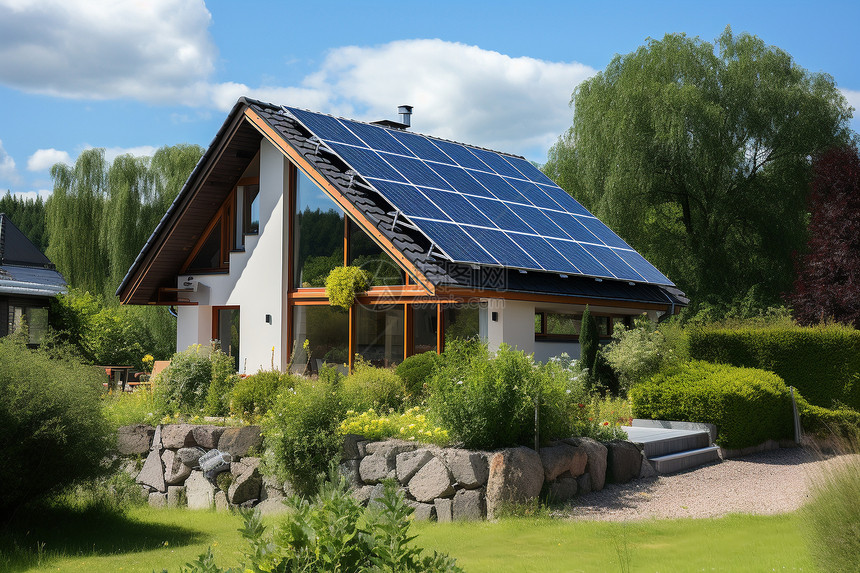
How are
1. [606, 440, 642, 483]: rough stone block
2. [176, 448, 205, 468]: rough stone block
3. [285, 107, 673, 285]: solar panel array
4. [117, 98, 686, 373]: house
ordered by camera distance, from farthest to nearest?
[285, 107, 673, 285]: solar panel array → [117, 98, 686, 373]: house → [176, 448, 205, 468]: rough stone block → [606, 440, 642, 483]: rough stone block

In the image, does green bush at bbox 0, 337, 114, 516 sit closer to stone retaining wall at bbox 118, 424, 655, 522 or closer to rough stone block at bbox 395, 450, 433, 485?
stone retaining wall at bbox 118, 424, 655, 522

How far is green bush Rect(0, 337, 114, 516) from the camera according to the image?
8086 mm

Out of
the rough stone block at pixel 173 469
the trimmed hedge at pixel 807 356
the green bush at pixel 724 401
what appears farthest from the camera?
the trimmed hedge at pixel 807 356

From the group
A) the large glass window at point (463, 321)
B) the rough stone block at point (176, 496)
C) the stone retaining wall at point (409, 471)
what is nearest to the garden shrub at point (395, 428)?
the stone retaining wall at point (409, 471)

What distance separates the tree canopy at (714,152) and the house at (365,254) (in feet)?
20.5

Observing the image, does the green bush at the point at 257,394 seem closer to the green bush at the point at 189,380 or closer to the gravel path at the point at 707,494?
the green bush at the point at 189,380

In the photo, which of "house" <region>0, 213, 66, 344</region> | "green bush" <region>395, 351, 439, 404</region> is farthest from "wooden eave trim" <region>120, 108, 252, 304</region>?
"green bush" <region>395, 351, 439, 404</region>

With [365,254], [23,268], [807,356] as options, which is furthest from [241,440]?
[23,268]

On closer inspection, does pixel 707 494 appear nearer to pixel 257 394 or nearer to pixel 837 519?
pixel 837 519

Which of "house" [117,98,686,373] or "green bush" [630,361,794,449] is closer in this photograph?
"green bush" [630,361,794,449]

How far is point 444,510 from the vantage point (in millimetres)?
9094

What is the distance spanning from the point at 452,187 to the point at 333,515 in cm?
1331

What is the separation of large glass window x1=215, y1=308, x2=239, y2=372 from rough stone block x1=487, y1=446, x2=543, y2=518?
33.7 ft

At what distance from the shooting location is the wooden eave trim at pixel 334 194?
1388cm
